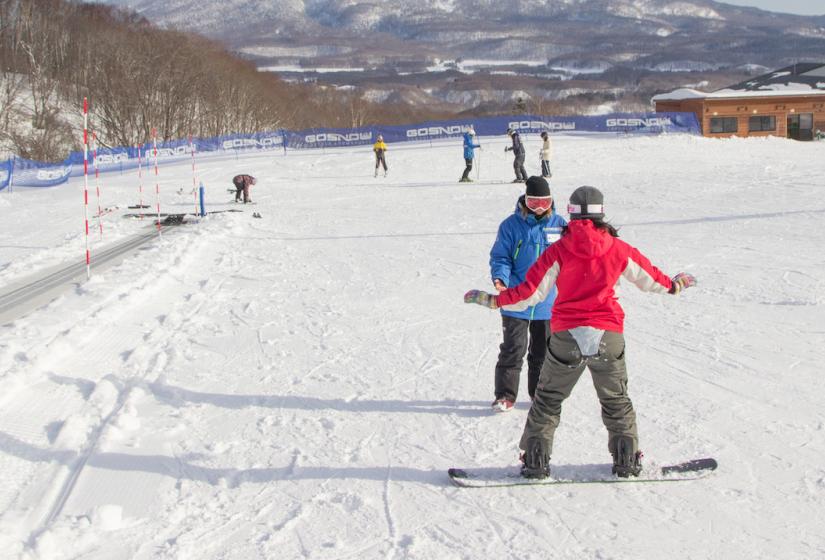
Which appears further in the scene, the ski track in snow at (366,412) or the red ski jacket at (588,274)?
the red ski jacket at (588,274)

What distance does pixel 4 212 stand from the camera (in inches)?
791

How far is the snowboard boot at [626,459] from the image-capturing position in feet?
13.6

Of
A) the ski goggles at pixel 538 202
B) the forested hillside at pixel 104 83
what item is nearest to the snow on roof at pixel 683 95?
the forested hillside at pixel 104 83

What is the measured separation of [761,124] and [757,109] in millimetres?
941

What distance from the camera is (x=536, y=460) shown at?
4.20m

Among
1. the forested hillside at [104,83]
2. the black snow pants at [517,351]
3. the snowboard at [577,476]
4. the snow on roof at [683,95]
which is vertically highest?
the forested hillside at [104,83]

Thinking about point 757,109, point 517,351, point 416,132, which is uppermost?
point 757,109

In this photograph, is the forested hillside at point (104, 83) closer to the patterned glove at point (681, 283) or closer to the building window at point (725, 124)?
the building window at point (725, 124)

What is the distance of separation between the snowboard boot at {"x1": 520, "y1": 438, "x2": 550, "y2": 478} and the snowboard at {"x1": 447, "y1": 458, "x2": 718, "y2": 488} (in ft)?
0.10

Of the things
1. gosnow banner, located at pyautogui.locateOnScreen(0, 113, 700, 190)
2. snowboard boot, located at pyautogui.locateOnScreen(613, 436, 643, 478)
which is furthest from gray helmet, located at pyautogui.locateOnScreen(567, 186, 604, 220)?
gosnow banner, located at pyautogui.locateOnScreen(0, 113, 700, 190)

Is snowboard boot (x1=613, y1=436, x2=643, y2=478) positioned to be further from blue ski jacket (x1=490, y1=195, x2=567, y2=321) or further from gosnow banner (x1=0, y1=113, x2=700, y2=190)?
gosnow banner (x1=0, y1=113, x2=700, y2=190)

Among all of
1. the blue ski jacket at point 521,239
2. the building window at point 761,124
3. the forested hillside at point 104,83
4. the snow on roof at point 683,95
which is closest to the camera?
the blue ski jacket at point 521,239

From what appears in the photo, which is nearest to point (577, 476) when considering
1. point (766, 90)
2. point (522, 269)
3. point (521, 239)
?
point (522, 269)

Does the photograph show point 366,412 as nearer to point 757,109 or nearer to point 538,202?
point 538,202
